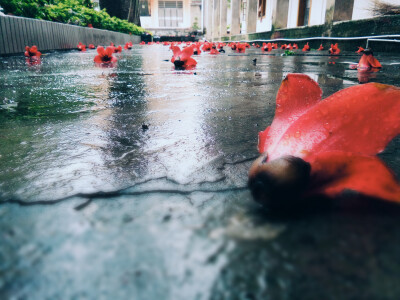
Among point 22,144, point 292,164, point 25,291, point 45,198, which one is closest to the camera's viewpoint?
point 25,291

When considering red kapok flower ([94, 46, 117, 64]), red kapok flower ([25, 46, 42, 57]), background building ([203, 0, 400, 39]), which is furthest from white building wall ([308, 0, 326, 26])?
red kapok flower ([25, 46, 42, 57])

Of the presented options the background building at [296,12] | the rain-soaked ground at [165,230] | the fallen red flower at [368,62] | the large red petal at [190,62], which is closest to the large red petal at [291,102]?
the rain-soaked ground at [165,230]

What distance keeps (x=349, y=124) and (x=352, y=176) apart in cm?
12

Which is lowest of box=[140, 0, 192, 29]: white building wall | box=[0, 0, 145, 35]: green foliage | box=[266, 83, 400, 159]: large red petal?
box=[266, 83, 400, 159]: large red petal

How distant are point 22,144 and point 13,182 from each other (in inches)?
12.0

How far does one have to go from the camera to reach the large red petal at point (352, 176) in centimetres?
49

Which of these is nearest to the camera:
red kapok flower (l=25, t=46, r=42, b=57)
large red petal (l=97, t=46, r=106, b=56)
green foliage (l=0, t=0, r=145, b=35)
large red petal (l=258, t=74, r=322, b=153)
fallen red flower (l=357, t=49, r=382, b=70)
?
large red petal (l=258, t=74, r=322, b=153)

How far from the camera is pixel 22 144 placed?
950 mm

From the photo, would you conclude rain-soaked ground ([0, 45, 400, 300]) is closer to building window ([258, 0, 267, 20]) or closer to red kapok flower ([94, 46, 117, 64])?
red kapok flower ([94, 46, 117, 64])

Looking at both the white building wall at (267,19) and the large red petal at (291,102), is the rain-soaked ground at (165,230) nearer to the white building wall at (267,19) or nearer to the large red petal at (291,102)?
the large red petal at (291,102)

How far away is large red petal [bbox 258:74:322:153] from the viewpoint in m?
0.65

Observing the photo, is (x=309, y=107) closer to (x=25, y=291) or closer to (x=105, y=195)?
(x=105, y=195)

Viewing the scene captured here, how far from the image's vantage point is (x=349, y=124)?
1.87 ft

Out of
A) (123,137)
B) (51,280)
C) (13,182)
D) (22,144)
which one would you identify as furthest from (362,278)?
(22,144)
